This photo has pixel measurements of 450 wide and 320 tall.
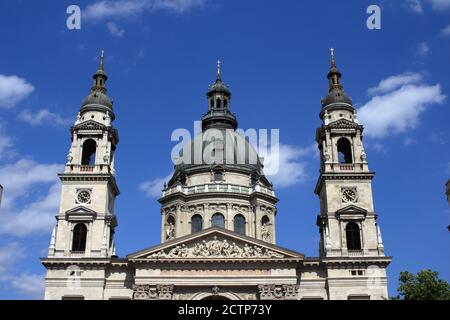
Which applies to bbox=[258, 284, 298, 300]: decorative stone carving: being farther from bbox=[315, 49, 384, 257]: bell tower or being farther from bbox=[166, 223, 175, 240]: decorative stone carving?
bbox=[166, 223, 175, 240]: decorative stone carving

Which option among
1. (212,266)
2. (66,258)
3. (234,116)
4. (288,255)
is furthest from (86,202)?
(234,116)

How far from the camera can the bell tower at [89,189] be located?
171 feet

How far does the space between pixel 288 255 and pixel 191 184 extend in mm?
19679

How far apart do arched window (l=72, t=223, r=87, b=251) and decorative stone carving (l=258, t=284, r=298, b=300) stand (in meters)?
16.1

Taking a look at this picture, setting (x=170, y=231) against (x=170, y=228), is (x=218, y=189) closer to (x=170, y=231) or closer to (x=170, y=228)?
(x=170, y=228)

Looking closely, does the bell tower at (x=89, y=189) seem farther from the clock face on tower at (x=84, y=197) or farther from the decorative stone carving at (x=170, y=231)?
the decorative stone carving at (x=170, y=231)

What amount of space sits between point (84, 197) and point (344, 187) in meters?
23.8

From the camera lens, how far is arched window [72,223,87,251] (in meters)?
52.4

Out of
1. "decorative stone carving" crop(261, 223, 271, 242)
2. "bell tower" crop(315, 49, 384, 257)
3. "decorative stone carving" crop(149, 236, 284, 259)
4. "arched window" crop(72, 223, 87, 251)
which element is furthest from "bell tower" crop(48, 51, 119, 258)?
"bell tower" crop(315, 49, 384, 257)

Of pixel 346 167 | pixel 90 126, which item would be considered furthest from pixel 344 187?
pixel 90 126

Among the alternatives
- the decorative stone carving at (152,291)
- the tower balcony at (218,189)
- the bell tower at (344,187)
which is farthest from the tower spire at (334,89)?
the decorative stone carving at (152,291)

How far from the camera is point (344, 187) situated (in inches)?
2136
